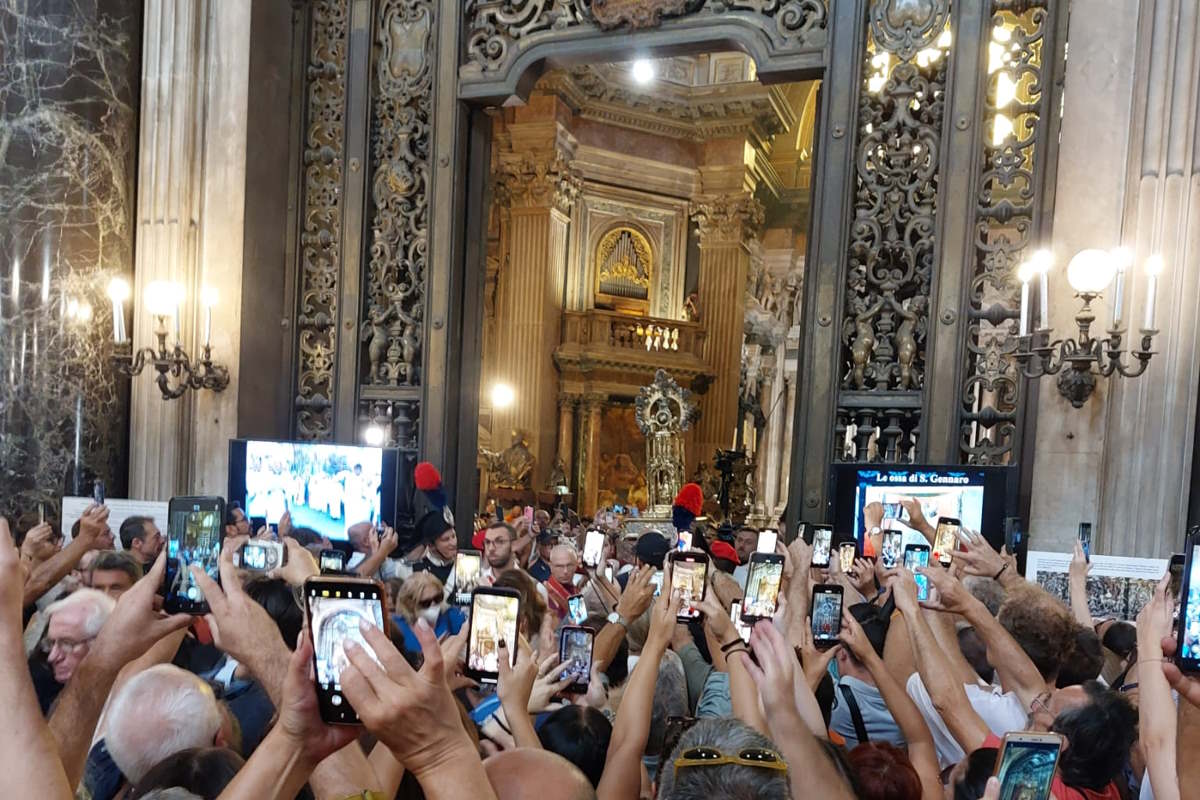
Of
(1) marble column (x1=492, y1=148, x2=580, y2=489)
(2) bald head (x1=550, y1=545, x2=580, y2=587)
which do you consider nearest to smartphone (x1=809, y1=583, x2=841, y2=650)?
(2) bald head (x1=550, y1=545, x2=580, y2=587)

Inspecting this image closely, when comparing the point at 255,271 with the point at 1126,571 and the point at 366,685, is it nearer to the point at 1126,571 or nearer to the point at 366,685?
the point at 1126,571

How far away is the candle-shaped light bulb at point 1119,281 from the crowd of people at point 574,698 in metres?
2.57

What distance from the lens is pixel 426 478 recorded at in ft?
24.9

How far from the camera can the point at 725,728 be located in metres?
1.73

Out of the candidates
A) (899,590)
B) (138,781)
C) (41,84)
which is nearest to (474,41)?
(41,84)

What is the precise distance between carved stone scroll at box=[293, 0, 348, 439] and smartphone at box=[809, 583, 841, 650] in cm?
652

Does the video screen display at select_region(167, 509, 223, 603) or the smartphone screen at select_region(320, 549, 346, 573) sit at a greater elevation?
the video screen display at select_region(167, 509, 223, 603)

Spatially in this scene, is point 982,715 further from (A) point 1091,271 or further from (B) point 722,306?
(B) point 722,306

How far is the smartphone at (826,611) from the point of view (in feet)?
9.95

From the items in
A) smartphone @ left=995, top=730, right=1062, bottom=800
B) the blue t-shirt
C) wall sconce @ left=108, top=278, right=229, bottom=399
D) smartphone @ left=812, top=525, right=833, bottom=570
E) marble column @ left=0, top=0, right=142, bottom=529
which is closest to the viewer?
smartphone @ left=995, top=730, right=1062, bottom=800

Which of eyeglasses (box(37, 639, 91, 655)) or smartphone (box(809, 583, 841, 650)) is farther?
smartphone (box(809, 583, 841, 650))

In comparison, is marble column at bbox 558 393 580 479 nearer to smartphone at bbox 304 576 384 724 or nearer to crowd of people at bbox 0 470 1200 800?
crowd of people at bbox 0 470 1200 800

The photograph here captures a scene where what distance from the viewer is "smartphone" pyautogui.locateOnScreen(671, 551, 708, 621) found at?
333 centimetres

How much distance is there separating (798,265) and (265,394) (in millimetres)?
18810
